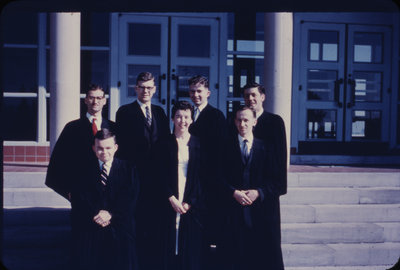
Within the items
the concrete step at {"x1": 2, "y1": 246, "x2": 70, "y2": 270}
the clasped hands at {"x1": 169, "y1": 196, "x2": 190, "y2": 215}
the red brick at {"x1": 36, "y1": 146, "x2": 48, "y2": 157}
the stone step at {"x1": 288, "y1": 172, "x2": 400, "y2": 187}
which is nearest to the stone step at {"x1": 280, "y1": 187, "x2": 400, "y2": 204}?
the stone step at {"x1": 288, "y1": 172, "x2": 400, "y2": 187}

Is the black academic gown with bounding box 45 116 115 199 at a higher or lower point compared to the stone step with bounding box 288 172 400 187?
higher

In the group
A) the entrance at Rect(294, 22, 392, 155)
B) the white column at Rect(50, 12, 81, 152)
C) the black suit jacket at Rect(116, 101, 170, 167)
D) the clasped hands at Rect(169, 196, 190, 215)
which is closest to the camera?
the clasped hands at Rect(169, 196, 190, 215)

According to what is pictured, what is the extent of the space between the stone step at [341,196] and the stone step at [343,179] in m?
0.37

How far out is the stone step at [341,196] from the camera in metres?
5.29

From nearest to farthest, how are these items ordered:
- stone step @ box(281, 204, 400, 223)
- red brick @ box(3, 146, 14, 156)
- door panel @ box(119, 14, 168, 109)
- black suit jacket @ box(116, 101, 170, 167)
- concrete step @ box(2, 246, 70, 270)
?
black suit jacket @ box(116, 101, 170, 167) → concrete step @ box(2, 246, 70, 270) → stone step @ box(281, 204, 400, 223) → red brick @ box(3, 146, 14, 156) → door panel @ box(119, 14, 168, 109)

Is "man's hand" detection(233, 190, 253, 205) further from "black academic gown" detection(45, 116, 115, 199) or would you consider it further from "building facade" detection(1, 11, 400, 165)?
"building facade" detection(1, 11, 400, 165)

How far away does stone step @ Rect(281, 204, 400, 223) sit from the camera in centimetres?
484

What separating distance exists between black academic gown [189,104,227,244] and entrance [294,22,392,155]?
15.9ft

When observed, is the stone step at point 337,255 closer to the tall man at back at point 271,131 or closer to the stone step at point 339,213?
the stone step at point 339,213

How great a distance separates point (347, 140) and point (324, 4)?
24.1 feet

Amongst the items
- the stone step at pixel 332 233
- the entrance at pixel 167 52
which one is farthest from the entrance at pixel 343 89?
the stone step at pixel 332 233

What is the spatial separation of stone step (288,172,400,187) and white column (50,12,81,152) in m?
3.58

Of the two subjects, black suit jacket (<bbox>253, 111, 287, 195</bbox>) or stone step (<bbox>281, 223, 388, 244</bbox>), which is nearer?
black suit jacket (<bbox>253, 111, 287, 195</bbox>)

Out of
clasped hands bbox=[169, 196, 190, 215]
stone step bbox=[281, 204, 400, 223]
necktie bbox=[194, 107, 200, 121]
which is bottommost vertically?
stone step bbox=[281, 204, 400, 223]
